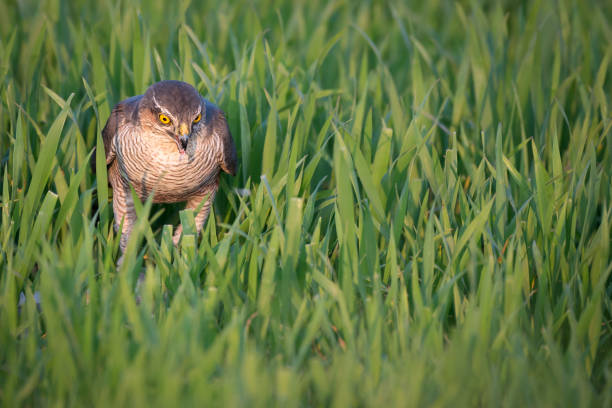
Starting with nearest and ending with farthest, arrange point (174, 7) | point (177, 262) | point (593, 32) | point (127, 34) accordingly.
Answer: point (177, 262) < point (127, 34) < point (593, 32) < point (174, 7)

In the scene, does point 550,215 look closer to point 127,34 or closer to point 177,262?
point 177,262

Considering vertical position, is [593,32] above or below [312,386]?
above

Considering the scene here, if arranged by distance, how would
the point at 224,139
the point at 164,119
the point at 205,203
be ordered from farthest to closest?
A: the point at 205,203
the point at 224,139
the point at 164,119

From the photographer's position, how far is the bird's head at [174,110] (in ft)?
10.1

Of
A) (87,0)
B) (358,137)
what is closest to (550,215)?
(358,137)

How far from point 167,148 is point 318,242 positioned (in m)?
0.92

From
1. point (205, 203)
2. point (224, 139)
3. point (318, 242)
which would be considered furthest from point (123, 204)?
point (318, 242)

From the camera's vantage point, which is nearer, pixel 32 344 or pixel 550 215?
pixel 32 344

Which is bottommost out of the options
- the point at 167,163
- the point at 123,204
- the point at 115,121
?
the point at 123,204

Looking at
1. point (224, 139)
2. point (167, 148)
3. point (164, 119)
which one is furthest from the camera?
point (224, 139)

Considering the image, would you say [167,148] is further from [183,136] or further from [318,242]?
[318,242]

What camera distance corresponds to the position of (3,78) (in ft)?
12.4

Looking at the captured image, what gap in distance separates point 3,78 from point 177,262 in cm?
176

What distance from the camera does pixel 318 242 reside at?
2988 millimetres
